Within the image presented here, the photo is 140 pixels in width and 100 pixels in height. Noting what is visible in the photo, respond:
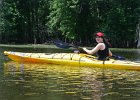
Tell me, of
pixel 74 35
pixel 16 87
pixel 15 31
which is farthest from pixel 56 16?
pixel 16 87

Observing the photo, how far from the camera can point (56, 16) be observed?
1788 inches

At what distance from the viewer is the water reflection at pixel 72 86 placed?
8875 mm

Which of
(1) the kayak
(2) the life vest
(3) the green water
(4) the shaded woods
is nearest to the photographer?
(3) the green water

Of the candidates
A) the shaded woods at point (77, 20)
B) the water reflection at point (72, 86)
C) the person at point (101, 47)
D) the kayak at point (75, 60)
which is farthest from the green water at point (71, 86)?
the shaded woods at point (77, 20)

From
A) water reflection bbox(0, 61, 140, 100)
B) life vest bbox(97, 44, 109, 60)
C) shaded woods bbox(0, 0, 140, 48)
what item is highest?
shaded woods bbox(0, 0, 140, 48)

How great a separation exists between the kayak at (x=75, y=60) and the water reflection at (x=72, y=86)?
1294 mm

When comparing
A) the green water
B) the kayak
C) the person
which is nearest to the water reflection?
the green water

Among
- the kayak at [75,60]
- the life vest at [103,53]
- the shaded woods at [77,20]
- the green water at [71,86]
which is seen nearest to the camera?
the green water at [71,86]

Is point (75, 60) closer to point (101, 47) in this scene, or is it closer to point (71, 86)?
point (101, 47)

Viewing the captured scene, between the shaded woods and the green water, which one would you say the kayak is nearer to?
the green water

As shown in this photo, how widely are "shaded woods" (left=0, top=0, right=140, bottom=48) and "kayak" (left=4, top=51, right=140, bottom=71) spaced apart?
85.3ft

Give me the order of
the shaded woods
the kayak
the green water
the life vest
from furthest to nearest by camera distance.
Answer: the shaded woods → the life vest → the kayak → the green water

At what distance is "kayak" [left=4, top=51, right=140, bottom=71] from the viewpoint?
15177 mm

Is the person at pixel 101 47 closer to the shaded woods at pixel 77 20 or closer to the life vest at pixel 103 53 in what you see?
the life vest at pixel 103 53
